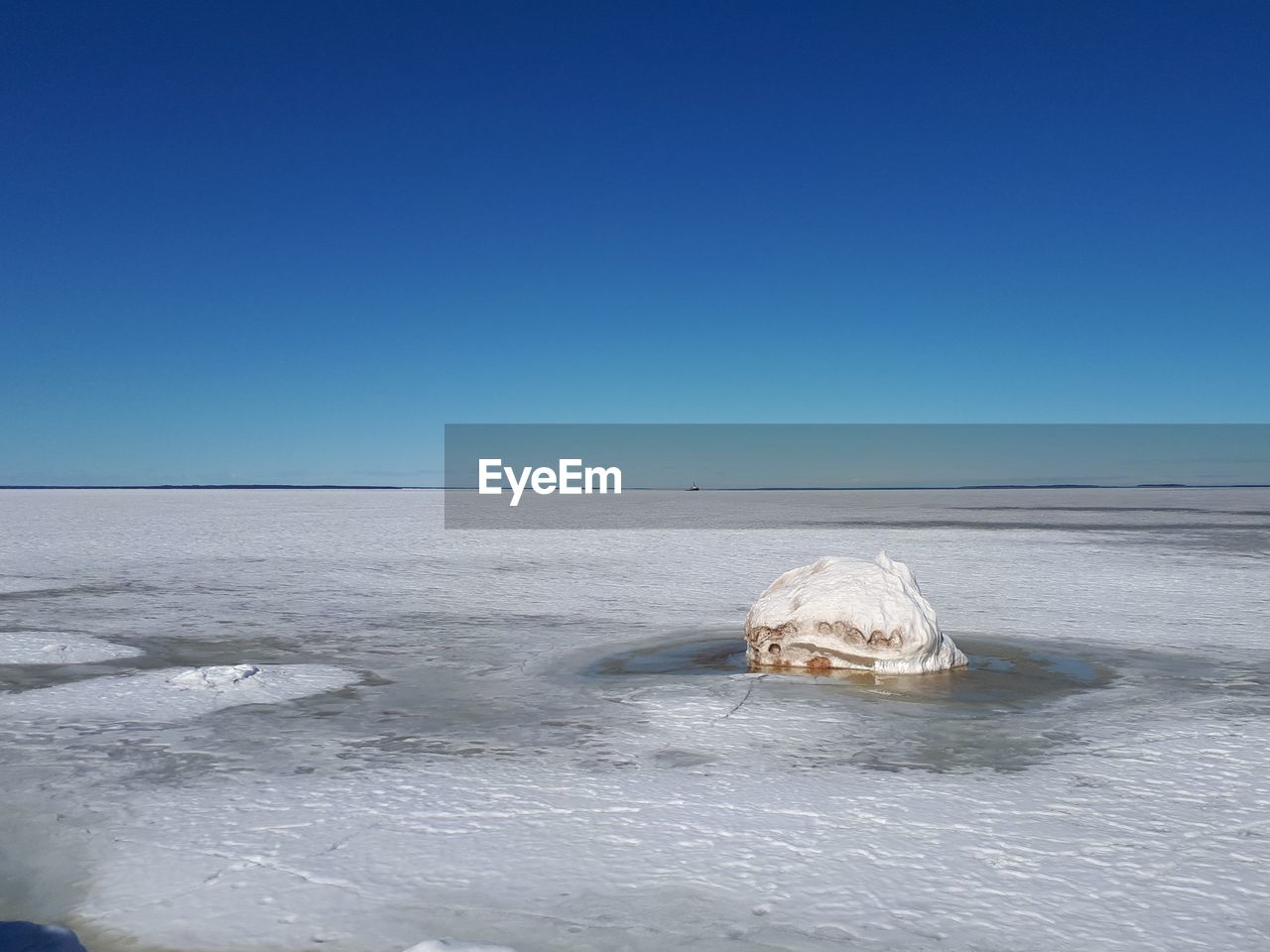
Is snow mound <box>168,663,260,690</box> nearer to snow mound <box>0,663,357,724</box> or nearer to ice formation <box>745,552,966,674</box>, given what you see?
snow mound <box>0,663,357,724</box>

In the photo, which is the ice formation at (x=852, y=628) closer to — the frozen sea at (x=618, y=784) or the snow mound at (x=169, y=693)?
the frozen sea at (x=618, y=784)

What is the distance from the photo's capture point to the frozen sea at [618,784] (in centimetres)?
270

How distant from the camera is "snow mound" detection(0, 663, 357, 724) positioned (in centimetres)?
497

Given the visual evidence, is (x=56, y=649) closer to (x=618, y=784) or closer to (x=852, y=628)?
(x=618, y=784)

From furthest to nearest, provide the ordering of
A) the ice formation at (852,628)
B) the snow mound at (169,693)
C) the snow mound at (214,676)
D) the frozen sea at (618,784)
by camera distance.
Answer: the ice formation at (852,628) → the snow mound at (214,676) → the snow mound at (169,693) → the frozen sea at (618,784)

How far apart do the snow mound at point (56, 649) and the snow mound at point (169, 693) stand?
77 cm

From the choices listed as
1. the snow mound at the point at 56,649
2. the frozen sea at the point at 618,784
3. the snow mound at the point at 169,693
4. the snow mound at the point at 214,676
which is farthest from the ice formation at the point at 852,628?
the snow mound at the point at 56,649

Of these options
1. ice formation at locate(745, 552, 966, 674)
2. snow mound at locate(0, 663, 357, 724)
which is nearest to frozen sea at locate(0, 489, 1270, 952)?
snow mound at locate(0, 663, 357, 724)

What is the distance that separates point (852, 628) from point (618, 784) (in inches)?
106

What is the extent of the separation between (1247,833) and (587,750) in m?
2.41

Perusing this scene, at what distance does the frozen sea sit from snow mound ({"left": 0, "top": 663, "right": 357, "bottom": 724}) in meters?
0.03

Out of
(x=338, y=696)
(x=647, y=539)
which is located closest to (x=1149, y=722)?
(x=338, y=696)

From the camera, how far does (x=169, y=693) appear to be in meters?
5.36

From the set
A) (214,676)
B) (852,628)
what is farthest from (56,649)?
(852,628)
